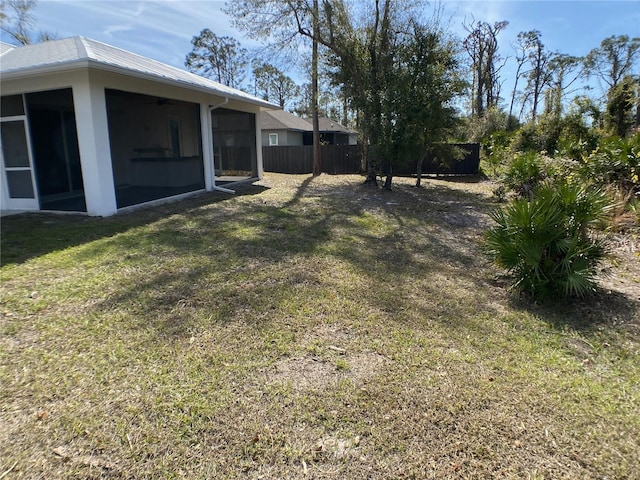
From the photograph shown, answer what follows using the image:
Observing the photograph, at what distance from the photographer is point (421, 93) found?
37.5ft

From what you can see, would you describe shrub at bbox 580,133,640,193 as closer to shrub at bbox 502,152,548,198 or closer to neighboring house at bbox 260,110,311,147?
shrub at bbox 502,152,548,198

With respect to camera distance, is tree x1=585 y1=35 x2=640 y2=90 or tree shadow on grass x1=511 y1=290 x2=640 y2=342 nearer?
tree shadow on grass x1=511 y1=290 x2=640 y2=342

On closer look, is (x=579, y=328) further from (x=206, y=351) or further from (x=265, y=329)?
(x=206, y=351)

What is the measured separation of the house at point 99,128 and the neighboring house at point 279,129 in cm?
1178

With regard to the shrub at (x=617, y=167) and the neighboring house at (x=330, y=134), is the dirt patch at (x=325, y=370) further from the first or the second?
the neighboring house at (x=330, y=134)

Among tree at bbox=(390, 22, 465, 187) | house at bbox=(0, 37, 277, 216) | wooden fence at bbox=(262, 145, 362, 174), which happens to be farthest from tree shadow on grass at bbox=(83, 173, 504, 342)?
wooden fence at bbox=(262, 145, 362, 174)

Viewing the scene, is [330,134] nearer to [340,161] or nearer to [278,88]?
[340,161]

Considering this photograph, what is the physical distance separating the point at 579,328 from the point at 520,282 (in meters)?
0.79

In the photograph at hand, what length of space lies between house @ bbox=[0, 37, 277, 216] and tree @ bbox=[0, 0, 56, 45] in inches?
471

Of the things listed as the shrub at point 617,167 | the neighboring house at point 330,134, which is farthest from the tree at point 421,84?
the neighboring house at point 330,134

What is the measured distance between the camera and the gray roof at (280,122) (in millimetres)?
26641

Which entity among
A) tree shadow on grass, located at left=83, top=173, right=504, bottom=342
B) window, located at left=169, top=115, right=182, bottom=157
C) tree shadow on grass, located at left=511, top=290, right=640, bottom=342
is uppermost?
window, located at left=169, top=115, right=182, bottom=157

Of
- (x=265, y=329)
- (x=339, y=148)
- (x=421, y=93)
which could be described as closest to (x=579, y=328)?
(x=265, y=329)

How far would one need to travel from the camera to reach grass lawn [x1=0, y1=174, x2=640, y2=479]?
6.74 ft
